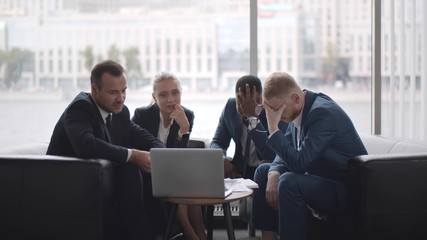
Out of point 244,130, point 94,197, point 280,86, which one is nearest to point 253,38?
point 244,130

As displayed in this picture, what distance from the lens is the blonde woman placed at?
130 inches

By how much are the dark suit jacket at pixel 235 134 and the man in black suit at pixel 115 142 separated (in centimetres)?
55

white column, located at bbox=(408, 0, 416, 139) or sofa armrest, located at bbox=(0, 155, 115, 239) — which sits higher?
white column, located at bbox=(408, 0, 416, 139)

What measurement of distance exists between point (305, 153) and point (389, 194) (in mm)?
459

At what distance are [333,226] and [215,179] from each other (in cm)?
73

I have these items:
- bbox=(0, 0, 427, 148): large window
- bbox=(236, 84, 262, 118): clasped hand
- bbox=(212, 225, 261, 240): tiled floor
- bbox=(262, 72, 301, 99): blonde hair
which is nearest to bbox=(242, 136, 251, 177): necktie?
bbox=(236, 84, 262, 118): clasped hand

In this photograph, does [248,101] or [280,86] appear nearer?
[280,86]

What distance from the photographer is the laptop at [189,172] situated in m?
2.30

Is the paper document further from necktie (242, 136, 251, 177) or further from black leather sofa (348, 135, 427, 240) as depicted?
necktie (242, 136, 251, 177)

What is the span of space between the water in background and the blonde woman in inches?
34.6

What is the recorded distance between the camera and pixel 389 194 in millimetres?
2371

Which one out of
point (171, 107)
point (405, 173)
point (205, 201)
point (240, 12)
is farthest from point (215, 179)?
point (240, 12)

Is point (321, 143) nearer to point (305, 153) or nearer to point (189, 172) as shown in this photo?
point (305, 153)

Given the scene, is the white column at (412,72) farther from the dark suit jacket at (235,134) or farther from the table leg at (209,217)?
the table leg at (209,217)
